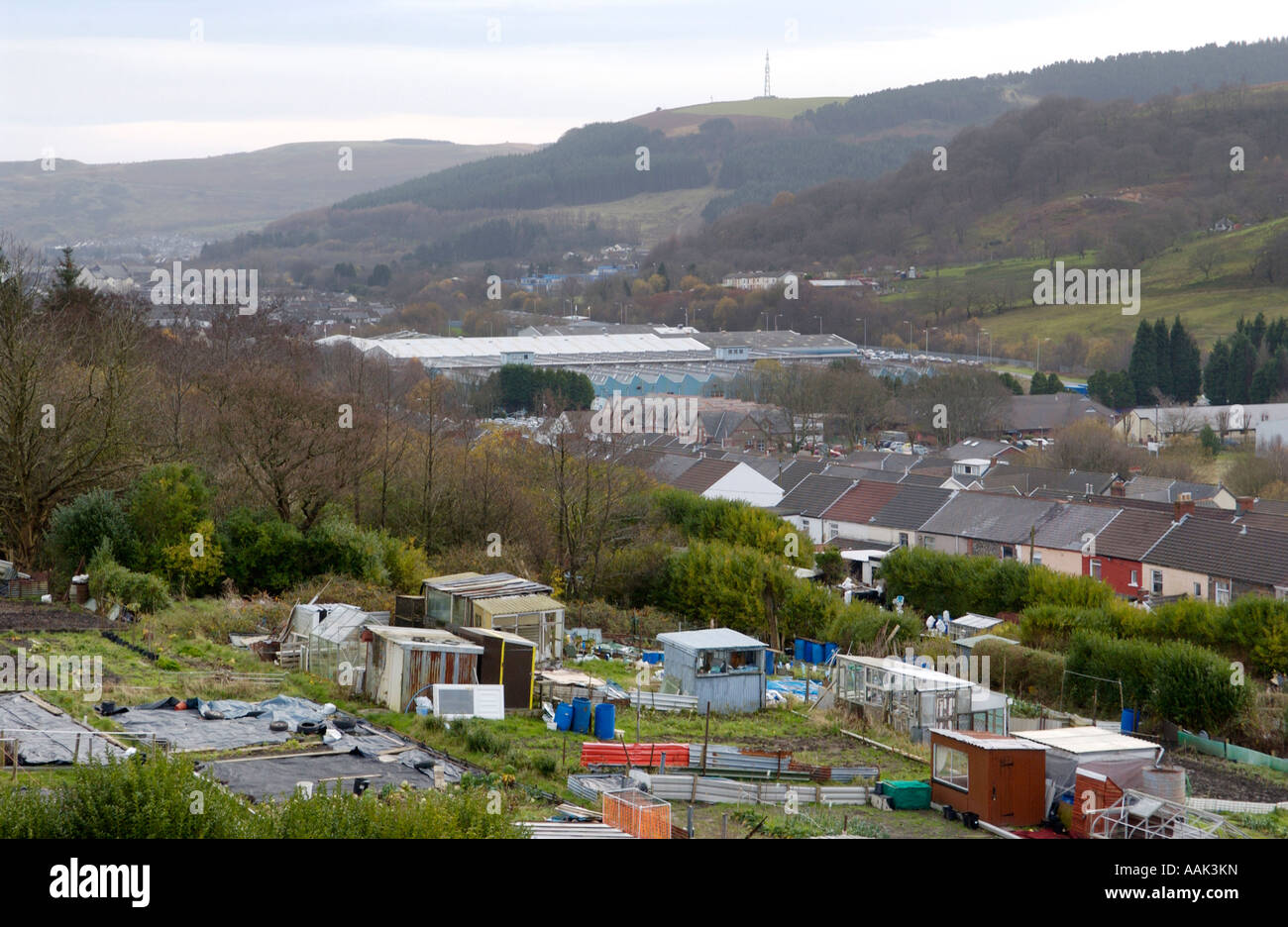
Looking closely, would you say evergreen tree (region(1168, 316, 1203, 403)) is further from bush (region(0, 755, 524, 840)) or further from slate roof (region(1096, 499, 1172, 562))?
bush (region(0, 755, 524, 840))

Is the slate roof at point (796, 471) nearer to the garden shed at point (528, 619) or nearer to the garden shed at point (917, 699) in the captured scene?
the garden shed at point (528, 619)

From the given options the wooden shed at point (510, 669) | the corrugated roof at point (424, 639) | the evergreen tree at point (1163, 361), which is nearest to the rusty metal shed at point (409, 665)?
the corrugated roof at point (424, 639)

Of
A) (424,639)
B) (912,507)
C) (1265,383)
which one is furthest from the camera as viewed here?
(1265,383)

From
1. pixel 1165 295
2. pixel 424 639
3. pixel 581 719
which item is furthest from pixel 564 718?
pixel 1165 295

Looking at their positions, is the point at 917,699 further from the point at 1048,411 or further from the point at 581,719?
the point at 1048,411

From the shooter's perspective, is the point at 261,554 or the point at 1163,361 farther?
the point at 1163,361

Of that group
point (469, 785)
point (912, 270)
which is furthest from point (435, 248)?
point (469, 785)
